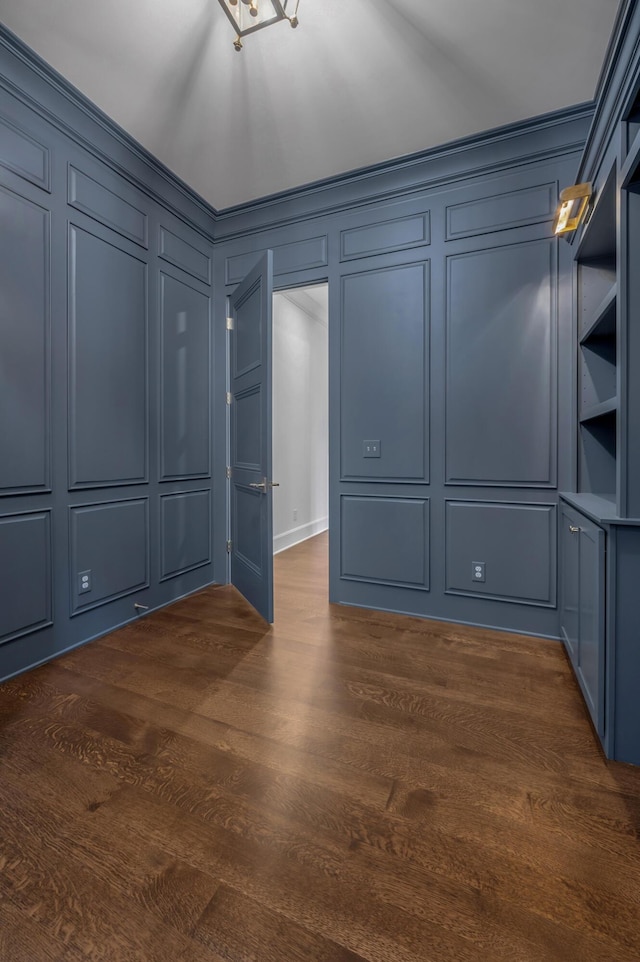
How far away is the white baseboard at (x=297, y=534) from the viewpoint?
4806mm

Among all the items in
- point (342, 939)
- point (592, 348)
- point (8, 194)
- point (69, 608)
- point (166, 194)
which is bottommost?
point (342, 939)

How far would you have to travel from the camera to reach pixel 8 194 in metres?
2.00

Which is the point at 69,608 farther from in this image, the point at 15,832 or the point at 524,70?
the point at 524,70

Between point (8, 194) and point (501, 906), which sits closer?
point (501, 906)

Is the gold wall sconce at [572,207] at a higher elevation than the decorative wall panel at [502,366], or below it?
higher

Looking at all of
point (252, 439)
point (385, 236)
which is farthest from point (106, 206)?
point (385, 236)

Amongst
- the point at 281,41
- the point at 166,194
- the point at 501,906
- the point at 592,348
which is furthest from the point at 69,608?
the point at 592,348

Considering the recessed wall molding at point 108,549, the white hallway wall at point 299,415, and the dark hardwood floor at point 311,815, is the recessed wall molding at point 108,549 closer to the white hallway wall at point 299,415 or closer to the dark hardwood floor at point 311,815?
the dark hardwood floor at point 311,815

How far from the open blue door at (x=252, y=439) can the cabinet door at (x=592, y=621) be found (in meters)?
1.61

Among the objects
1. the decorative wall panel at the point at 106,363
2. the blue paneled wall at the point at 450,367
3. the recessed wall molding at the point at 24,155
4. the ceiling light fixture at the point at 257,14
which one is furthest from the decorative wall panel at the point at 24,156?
the blue paneled wall at the point at 450,367

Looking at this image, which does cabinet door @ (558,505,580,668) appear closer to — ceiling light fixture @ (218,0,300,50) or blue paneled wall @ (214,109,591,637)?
blue paneled wall @ (214,109,591,637)

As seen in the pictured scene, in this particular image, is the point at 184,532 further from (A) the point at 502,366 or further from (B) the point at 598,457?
(B) the point at 598,457

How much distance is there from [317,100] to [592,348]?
76.2 inches

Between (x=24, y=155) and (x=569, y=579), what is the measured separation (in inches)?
129
